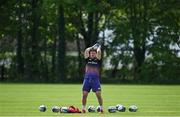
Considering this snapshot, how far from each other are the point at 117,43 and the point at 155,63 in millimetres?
3754

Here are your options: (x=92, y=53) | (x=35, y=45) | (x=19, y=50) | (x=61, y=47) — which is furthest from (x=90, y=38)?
(x=92, y=53)

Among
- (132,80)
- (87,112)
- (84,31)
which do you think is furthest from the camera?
(84,31)

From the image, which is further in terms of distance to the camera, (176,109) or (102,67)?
(102,67)

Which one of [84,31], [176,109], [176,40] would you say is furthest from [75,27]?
[176,109]

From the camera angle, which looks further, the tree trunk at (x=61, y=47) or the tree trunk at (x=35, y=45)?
the tree trunk at (x=35, y=45)

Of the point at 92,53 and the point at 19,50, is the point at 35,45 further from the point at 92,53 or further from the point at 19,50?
the point at 92,53

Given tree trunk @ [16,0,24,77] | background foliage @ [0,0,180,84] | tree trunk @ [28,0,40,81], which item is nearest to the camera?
background foliage @ [0,0,180,84]

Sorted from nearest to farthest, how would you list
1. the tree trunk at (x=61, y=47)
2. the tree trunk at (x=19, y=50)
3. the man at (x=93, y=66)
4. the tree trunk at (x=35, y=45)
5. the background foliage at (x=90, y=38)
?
the man at (x=93, y=66) < the background foliage at (x=90, y=38) < the tree trunk at (x=61, y=47) < the tree trunk at (x=35, y=45) < the tree trunk at (x=19, y=50)

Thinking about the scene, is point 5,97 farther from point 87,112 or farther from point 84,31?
point 84,31

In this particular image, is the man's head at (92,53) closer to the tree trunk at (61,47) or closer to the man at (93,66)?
the man at (93,66)

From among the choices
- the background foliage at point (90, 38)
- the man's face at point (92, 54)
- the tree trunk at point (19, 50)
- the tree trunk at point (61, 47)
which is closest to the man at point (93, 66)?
the man's face at point (92, 54)

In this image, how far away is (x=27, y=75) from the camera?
194 feet

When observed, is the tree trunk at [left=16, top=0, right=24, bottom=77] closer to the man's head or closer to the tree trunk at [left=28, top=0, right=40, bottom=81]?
the tree trunk at [left=28, top=0, right=40, bottom=81]

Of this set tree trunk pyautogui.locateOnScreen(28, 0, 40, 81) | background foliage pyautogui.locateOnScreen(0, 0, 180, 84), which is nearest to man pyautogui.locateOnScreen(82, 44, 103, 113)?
background foliage pyautogui.locateOnScreen(0, 0, 180, 84)
